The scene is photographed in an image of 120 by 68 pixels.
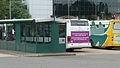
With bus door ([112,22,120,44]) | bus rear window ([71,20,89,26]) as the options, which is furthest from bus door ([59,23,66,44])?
bus door ([112,22,120,44])

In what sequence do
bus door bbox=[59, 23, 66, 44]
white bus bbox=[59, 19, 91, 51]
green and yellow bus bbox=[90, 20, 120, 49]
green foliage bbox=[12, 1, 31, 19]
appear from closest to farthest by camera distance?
bus door bbox=[59, 23, 66, 44] → white bus bbox=[59, 19, 91, 51] → green and yellow bus bbox=[90, 20, 120, 49] → green foliage bbox=[12, 1, 31, 19]

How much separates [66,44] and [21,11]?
52154 mm

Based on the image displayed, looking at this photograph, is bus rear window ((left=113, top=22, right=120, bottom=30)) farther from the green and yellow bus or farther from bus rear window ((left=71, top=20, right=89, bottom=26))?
bus rear window ((left=71, top=20, right=89, bottom=26))

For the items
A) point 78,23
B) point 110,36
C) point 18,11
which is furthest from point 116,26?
point 18,11

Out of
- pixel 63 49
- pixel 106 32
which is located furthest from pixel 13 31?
pixel 106 32

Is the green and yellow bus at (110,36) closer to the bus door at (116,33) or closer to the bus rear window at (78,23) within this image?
the bus door at (116,33)

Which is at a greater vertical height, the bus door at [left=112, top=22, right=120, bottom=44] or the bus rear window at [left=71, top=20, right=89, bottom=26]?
the bus rear window at [left=71, top=20, right=89, bottom=26]

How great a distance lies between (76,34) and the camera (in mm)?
23641

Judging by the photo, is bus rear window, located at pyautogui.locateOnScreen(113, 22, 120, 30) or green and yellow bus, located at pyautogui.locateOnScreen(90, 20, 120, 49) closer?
green and yellow bus, located at pyautogui.locateOnScreen(90, 20, 120, 49)

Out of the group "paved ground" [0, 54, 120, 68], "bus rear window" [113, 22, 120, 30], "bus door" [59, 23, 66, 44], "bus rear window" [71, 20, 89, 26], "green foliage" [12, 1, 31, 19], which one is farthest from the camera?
A: "green foliage" [12, 1, 31, 19]

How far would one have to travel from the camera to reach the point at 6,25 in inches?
1031

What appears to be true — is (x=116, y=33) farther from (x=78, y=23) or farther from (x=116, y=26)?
(x=78, y=23)

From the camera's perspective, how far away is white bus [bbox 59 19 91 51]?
23344mm

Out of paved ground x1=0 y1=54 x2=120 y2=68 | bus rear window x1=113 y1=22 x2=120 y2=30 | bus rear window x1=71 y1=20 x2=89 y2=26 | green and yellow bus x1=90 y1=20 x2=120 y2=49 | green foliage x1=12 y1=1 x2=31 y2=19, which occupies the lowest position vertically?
paved ground x1=0 y1=54 x2=120 y2=68
